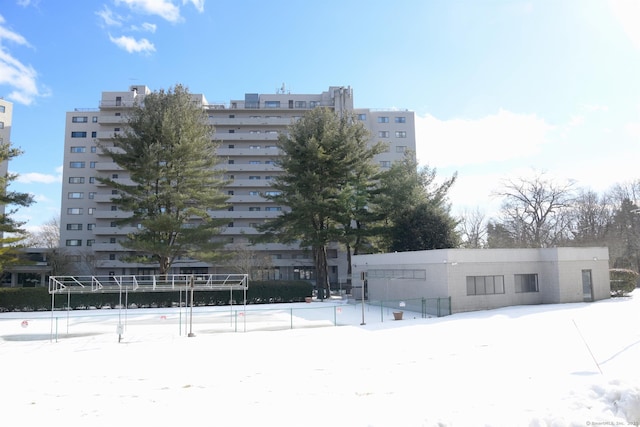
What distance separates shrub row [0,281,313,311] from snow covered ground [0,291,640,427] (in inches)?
511

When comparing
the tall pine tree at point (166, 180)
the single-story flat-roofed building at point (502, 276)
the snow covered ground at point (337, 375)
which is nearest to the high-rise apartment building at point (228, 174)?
the tall pine tree at point (166, 180)

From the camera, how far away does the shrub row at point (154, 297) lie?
34.3 m

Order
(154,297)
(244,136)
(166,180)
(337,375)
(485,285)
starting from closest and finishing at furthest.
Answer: (337,375) → (485,285) → (154,297) → (166,180) → (244,136)

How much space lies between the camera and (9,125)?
2680 inches

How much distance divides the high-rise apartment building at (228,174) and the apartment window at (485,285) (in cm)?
3800

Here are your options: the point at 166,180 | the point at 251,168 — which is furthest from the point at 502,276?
the point at 251,168

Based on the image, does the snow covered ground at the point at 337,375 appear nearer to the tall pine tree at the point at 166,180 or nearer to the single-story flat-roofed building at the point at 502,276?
the single-story flat-roofed building at the point at 502,276

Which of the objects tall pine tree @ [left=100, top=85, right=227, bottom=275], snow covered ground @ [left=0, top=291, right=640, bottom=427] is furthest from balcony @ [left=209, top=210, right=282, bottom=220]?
snow covered ground @ [left=0, top=291, right=640, bottom=427]

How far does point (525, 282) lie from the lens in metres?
29.5

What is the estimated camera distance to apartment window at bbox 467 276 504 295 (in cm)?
2770

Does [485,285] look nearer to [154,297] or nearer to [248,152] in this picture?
[154,297]

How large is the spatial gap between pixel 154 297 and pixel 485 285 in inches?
1058

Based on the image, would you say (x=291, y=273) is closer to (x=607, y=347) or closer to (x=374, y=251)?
(x=374, y=251)

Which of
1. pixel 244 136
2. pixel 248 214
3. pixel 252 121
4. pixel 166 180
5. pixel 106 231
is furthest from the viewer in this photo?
pixel 252 121
